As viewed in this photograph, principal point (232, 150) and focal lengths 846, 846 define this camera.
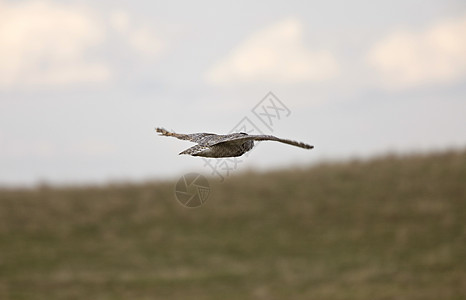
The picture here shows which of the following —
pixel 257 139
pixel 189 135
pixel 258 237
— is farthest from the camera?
pixel 258 237

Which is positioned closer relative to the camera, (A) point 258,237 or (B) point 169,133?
(B) point 169,133

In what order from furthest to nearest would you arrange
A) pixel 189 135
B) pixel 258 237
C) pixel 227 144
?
pixel 258 237
pixel 189 135
pixel 227 144

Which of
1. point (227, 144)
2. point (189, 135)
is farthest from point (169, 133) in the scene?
point (227, 144)

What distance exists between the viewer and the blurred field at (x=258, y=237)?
4088 cm

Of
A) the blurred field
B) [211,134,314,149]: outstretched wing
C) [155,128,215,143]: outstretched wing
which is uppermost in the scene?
the blurred field

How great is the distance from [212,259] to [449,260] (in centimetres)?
1232

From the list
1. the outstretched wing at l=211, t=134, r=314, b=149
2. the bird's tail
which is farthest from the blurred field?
the outstretched wing at l=211, t=134, r=314, b=149

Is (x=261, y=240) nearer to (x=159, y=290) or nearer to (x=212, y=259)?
(x=212, y=259)

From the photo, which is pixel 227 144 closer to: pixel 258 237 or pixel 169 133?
pixel 169 133

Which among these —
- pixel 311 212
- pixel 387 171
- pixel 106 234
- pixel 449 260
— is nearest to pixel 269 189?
pixel 311 212

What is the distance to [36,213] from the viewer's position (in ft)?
168

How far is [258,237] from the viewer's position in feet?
159

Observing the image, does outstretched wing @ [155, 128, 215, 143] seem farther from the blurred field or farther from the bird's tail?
the blurred field

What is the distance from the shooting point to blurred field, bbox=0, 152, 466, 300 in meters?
40.9
